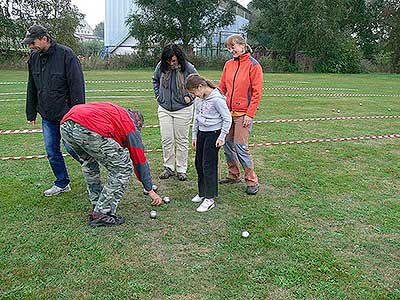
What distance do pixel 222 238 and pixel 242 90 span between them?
170 cm

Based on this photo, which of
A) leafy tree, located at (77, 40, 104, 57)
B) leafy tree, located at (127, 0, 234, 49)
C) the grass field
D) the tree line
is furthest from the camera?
leafy tree, located at (77, 40, 104, 57)

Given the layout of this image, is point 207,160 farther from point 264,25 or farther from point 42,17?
point 264,25

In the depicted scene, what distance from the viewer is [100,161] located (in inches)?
153

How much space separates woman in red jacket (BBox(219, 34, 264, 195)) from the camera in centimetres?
466

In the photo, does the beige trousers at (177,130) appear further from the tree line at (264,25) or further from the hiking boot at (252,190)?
the tree line at (264,25)

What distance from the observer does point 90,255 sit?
3576 millimetres

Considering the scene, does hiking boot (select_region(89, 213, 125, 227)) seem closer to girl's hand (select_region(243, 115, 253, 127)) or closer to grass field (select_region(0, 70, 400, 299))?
grass field (select_region(0, 70, 400, 299))

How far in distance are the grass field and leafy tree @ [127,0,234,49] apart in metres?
27.3

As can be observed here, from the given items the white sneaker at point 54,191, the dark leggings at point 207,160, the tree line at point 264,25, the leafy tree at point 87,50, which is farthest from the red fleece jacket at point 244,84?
the leafy tree at point 87,50

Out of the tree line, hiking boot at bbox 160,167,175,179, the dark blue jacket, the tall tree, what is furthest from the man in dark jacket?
the tall tree

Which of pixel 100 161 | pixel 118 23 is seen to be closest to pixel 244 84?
pixel 100 161

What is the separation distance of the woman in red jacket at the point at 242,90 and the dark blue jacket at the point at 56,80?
1.62 meters

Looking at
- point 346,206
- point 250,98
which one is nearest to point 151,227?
point 250,98

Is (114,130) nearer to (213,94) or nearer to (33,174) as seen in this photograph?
(213,94)
